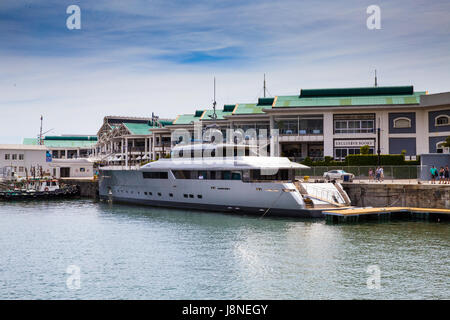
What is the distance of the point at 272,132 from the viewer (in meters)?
56.8

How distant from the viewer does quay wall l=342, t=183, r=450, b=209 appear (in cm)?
3186

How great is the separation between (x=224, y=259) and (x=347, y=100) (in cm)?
4125

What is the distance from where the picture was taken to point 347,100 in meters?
55.1

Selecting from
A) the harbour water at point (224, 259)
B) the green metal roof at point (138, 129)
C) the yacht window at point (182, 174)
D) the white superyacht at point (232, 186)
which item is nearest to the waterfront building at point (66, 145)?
the green metal roof at point (138, 129)

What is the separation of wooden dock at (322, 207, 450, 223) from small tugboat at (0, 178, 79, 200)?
3933 cm

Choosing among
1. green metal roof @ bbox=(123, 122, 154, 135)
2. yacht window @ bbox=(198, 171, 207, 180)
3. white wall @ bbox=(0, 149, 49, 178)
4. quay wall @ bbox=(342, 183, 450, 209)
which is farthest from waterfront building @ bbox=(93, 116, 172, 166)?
quay wall @ bbox=(342, 183, 450, 209)

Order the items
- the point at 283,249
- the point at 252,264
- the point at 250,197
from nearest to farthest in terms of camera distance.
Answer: the point at 252,264, the point at 283,249, the point at 250,197

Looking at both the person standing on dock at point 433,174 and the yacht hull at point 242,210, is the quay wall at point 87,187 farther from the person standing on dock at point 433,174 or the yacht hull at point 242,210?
the person standing on dock at point 433,174

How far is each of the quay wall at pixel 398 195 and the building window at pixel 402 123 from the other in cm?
2080

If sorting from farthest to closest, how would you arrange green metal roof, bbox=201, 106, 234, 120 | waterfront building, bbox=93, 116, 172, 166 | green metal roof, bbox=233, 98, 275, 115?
waterfront building, bbox=93, 116, 172, 166 → green metal roof, bbox=201, 106, 234, 120 → green metal roof, bbox=233, 98, 275, 115

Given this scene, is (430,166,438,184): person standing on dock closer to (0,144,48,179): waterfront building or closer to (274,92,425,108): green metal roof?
(274,92,425,108): green metal roof
